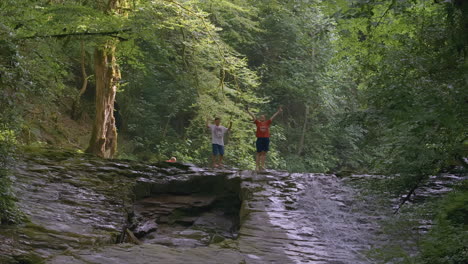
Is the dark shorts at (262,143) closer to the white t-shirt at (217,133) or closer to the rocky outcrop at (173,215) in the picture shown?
the rocky outcrop at (173,215)

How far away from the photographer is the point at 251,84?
57.5ft

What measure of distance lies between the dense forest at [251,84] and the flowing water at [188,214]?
800mm

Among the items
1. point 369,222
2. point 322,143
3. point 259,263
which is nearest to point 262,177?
point 369,222

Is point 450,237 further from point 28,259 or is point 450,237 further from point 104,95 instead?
point 104,95

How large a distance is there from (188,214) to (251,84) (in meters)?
6.76

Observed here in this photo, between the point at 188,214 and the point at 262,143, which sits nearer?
the point at 188,214

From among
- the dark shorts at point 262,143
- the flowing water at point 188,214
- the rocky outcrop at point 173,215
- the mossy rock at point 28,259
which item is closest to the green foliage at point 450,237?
the flowing water at point 188,214

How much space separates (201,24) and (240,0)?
655 centimetres

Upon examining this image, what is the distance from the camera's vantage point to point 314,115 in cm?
2825

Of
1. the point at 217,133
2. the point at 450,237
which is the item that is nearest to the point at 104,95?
the point at 217,133

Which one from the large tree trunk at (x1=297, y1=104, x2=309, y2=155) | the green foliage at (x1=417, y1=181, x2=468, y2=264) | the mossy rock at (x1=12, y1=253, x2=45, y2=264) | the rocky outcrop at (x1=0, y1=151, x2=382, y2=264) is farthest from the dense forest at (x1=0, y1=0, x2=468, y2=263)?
the mossy rock at (x1=12, y1=253, x2=45, y2=264)

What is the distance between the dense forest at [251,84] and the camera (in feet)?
23.8

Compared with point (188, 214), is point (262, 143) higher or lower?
higher

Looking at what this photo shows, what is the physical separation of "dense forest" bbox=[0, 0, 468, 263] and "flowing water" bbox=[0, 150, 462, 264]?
31.5 inches
